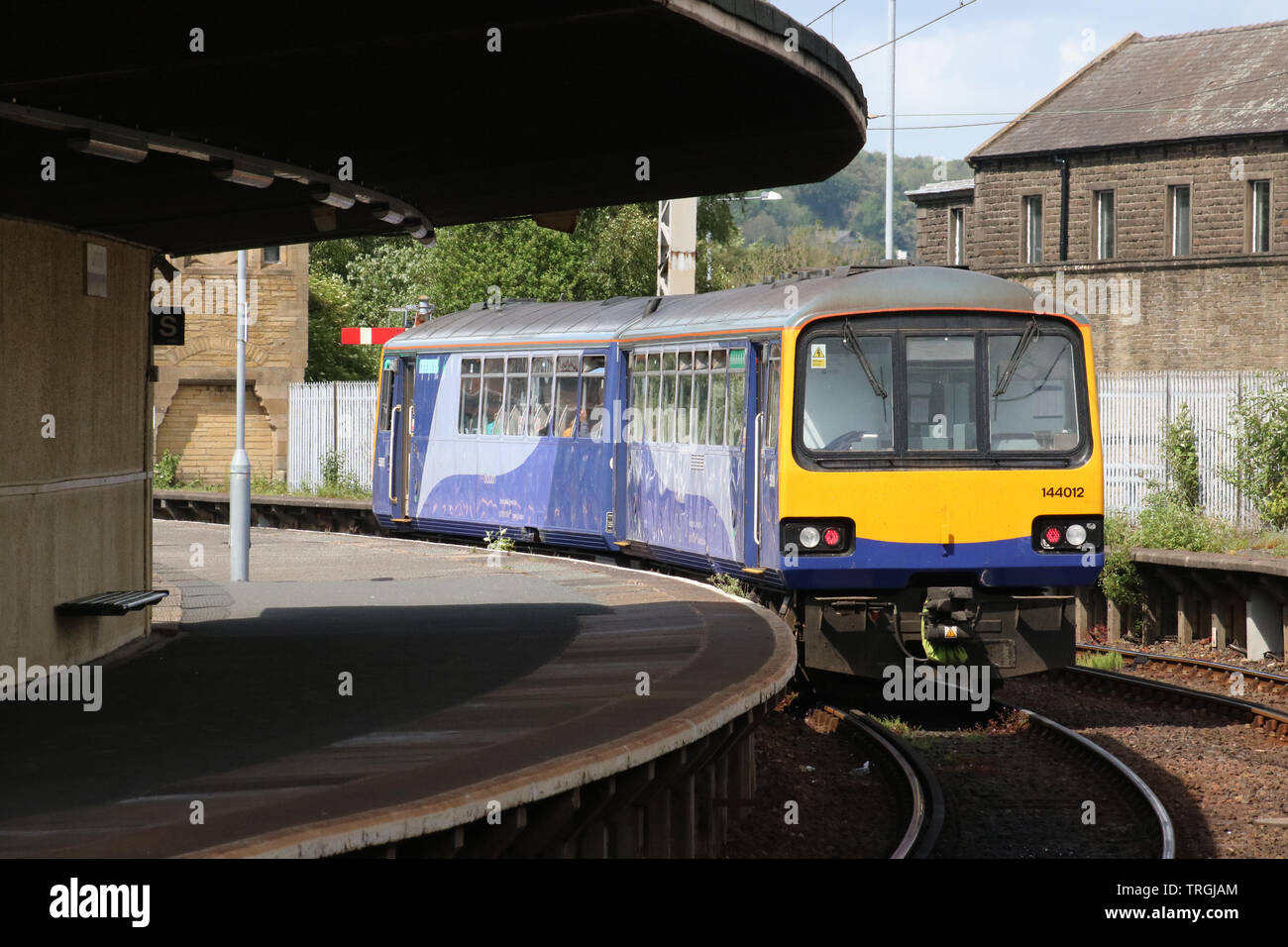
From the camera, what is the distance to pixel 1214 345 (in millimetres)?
37219

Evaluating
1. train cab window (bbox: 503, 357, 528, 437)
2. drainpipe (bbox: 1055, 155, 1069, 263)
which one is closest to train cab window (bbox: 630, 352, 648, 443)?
train cab window (bbox: 503, 357, 528, 437)

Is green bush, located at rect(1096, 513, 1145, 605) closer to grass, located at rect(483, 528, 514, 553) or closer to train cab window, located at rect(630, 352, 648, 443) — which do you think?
train cab window, located at rect(630, 352, 648, 443)

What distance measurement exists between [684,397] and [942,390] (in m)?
3.84

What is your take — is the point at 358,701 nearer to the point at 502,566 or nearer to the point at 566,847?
the point at 566,847

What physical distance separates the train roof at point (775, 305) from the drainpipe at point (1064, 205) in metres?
21.9

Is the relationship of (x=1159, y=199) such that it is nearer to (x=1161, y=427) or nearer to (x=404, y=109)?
(x=1161, y=427)

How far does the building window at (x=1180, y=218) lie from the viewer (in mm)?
38672

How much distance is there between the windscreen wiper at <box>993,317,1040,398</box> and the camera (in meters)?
13.4

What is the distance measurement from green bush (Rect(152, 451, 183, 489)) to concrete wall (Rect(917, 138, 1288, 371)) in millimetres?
19335

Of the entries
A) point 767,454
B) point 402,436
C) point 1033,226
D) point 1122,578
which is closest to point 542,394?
point 402,436

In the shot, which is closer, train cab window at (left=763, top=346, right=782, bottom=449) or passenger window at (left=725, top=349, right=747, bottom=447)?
train cab window at (left=763, top=346, right=782, bottom=449)

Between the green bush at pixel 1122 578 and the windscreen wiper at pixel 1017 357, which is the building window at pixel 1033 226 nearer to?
the green bush at pixel 1122 578

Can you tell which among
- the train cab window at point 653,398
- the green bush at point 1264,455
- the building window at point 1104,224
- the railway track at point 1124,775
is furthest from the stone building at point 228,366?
the railway track at point 1124,775
